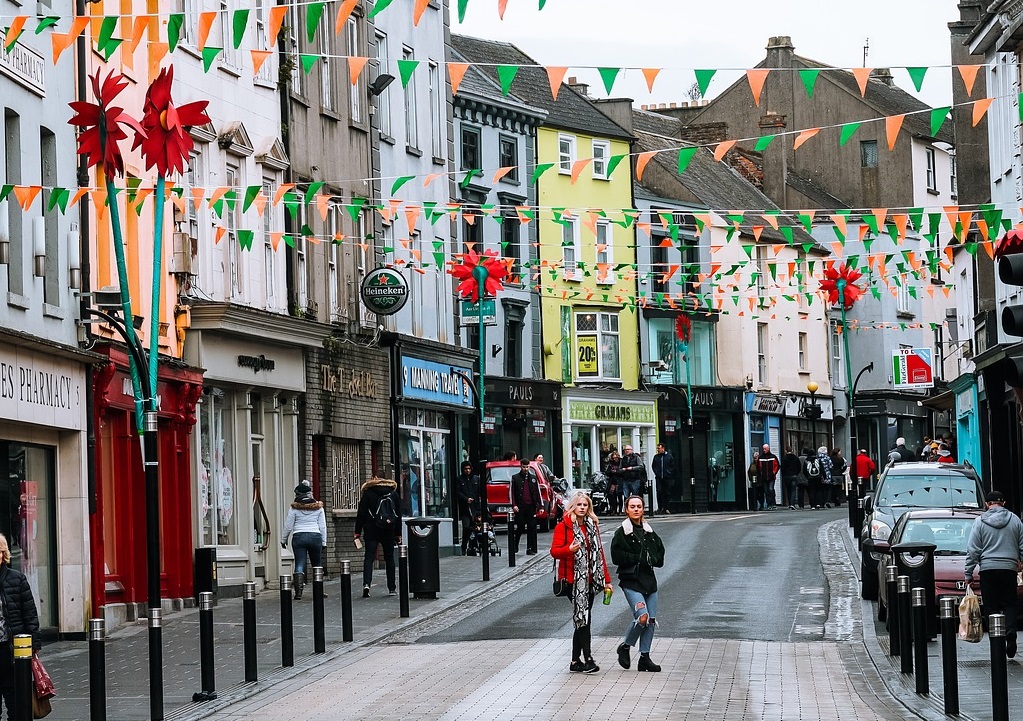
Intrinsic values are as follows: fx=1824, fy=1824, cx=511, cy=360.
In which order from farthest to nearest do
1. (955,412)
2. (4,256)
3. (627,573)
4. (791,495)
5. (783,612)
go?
(791,495)
(955,412)
(783,612)
(4,256)
(627,573)

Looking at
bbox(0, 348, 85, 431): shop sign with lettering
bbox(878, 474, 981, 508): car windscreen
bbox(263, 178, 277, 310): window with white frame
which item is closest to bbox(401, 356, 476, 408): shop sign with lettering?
bbox(263, 178, 277, 310): window with white frame

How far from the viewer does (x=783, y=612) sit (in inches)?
890

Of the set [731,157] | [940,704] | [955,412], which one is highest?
[731,157]

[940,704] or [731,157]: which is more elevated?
[731,157]

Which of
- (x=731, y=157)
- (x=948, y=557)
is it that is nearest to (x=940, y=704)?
(x=948, y=557)

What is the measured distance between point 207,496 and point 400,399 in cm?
865

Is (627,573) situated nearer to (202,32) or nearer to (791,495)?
(202,32)

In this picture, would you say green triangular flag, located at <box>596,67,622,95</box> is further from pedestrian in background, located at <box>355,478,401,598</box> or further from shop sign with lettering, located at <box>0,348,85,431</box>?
pedestrian in background, located at <box>355,478,401,598</box>

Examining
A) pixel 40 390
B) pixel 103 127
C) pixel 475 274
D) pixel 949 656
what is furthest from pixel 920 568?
pixel 475 274

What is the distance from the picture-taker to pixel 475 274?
39.9 meters

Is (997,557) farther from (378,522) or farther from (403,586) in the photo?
(378,522)

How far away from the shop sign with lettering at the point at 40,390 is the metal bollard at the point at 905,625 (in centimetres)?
989

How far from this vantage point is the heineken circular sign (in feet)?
109

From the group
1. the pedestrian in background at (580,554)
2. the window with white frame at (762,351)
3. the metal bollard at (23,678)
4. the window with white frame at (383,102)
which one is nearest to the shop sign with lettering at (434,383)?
the window with white frame at (383,102)
